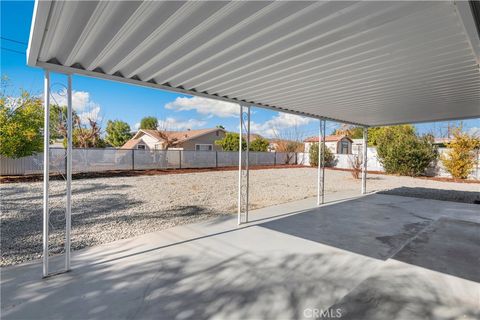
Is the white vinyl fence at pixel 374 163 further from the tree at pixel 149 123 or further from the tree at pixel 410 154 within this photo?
the tree at pixel 149 123

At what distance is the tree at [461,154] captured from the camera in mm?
12164

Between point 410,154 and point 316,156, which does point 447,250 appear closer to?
point 410,154

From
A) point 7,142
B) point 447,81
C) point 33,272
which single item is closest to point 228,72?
point 447,81

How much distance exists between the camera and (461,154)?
40.5 ft

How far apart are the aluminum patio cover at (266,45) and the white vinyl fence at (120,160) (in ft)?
27.7

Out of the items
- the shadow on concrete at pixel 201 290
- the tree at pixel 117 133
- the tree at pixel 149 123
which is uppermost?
the tree at pixel 149 123

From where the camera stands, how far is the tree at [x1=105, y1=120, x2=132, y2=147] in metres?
30.7

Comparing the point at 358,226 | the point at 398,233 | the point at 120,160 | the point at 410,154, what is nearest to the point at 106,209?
the point at 358,226

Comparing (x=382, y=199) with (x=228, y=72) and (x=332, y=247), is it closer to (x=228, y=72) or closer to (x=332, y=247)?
(x=332, y=247)

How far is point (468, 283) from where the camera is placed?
8.30 ft

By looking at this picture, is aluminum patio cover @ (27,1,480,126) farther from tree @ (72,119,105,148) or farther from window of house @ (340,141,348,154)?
window of house @ (340,141,348,154)

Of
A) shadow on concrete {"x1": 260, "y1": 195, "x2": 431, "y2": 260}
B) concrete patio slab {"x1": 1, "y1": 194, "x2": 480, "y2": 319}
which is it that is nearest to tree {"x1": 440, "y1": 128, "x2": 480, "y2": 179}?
shadow on concrete {"x1": 260, "y1": 195, "x2": 431, "y2": 260}

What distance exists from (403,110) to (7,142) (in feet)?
42.5

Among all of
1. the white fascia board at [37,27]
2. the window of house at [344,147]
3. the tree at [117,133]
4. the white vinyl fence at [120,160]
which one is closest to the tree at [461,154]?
the window of house at [344,147]
